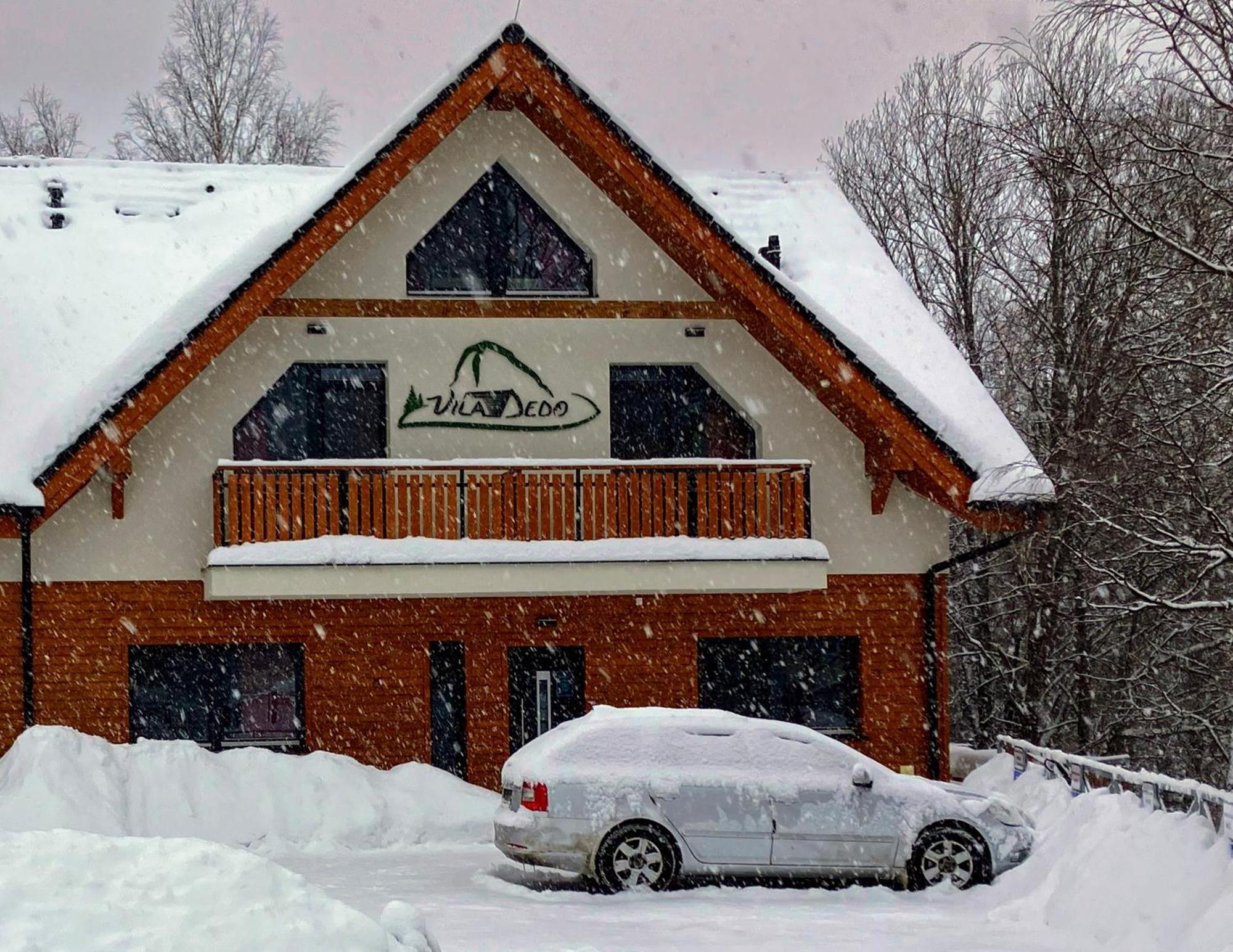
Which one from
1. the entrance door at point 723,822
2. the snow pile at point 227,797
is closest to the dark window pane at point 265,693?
the snow pile at point 227,797

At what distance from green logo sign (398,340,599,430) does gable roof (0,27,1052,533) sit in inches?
88.7

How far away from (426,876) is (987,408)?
374 inches

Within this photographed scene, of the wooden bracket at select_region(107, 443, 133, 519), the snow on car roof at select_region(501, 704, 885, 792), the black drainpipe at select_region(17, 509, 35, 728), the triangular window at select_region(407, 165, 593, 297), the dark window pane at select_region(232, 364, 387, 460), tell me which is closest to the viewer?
the snow on car roof at select_region(501, 704, 885, 792)

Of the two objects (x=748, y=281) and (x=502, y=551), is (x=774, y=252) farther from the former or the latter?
(x=502, y=551)

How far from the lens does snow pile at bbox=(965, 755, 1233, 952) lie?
32.6 feet

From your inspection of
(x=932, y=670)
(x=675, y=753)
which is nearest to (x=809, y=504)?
(x=932, y=670)

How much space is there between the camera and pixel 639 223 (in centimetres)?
1864

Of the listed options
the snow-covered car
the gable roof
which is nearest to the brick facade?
the gable roof

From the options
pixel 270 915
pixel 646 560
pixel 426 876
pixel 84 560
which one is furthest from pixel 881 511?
pixel 270 915

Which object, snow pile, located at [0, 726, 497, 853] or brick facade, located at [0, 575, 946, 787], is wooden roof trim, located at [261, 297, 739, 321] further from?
snow pile, located at [0, 726, 497, 853]

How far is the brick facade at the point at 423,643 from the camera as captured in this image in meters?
17.2

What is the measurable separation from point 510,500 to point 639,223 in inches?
155

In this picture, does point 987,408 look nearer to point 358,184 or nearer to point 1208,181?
point 1208,181

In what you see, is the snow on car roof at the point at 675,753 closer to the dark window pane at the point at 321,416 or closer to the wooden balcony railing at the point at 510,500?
the wooden balcony railing at the point at 510,500
